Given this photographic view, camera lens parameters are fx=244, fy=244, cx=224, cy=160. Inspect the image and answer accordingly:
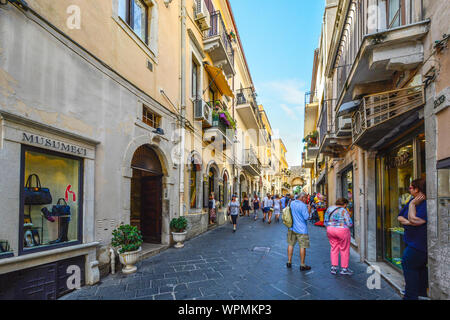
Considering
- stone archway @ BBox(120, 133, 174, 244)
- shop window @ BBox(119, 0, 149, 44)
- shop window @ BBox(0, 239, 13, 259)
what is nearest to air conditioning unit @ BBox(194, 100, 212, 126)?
stone archway @ BBox(120, 133, 174, 244)

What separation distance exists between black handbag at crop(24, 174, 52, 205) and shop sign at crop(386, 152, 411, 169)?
661 cm

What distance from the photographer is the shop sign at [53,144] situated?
142 inches

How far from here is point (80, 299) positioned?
13.0 ft

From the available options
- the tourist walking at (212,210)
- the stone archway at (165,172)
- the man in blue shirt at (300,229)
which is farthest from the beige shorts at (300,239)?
the tourist walking at (212,210)

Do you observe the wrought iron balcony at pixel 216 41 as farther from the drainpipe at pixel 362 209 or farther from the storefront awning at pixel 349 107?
the drainpipe at pixel 362 209

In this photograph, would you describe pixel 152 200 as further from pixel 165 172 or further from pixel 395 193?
pixel 395 193

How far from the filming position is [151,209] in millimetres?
7957

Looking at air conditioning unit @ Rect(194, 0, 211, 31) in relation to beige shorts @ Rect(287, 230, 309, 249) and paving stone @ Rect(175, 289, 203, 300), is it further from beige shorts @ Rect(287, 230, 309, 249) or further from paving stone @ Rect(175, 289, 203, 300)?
paving stone @ Rect(175, 289, 203, 300)

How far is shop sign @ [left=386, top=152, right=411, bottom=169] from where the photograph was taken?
480 cm

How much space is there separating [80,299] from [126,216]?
6.66 ft

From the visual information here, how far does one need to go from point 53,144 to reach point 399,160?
665 centimetres

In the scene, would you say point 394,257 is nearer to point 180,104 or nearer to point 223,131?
point 180,104

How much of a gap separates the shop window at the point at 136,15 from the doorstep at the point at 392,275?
27.0ft

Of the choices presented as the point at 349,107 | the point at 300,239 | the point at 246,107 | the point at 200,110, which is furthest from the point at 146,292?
the point at 246,107
